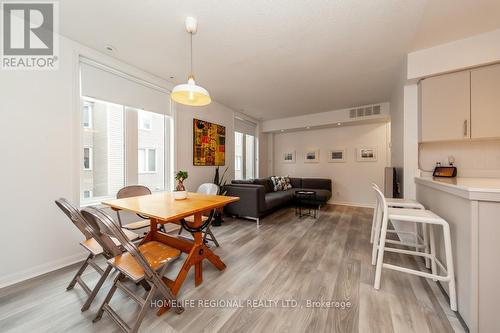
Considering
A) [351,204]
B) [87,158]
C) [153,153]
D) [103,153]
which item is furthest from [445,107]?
[87,158]

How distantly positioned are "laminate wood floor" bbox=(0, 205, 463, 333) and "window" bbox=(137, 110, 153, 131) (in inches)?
83.4

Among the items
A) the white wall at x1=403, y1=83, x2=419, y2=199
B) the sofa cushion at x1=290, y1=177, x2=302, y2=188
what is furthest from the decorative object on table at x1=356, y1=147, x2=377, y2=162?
the white wall at x1=403, y1=83, x2=419, y2=199

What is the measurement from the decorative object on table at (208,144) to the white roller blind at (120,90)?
0.76 metres

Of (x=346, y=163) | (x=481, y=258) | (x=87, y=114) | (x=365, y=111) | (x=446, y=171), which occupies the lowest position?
(x=481, y=258)

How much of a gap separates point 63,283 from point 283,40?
350cm

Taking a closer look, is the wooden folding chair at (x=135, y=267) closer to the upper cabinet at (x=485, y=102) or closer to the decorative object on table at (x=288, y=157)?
the upper cabinet at (x=485, y=102)

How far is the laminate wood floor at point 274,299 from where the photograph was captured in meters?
1.33

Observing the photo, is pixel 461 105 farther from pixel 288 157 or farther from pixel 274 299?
pixel 288 157

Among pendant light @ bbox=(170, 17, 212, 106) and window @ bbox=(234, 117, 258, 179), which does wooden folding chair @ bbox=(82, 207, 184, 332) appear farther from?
window @ bbox=(234, 117, 258, 179)

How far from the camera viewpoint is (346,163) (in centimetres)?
538

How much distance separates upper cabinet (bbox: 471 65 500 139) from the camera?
2.09 m

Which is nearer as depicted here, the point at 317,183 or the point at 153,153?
the point at 153,153

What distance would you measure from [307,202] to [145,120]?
409 cm

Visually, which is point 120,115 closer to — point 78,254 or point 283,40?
point 78,254
